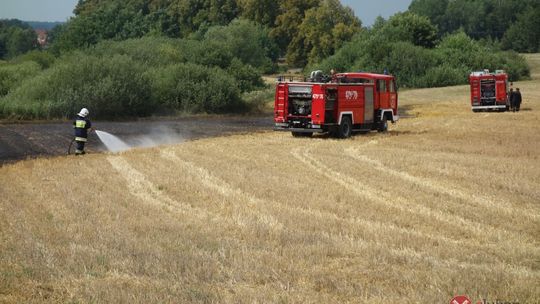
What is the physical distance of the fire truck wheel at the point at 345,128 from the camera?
3019 centimetres

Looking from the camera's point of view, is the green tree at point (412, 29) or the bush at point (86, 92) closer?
the bush at point (86, 92)

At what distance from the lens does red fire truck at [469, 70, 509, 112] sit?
49.9 metres

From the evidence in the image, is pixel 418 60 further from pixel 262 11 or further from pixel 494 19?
pixel 494 19

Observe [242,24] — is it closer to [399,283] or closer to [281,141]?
[281,141]

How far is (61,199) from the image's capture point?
47.8ft

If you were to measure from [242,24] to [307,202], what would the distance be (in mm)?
81940

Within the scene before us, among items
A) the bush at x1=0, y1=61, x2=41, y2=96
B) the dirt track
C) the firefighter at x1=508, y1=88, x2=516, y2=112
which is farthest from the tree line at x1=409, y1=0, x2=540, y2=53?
the dirt track

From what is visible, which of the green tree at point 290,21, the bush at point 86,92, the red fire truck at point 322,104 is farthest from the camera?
the green tree at point 290,21

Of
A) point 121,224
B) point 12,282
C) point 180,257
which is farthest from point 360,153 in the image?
point 12,282

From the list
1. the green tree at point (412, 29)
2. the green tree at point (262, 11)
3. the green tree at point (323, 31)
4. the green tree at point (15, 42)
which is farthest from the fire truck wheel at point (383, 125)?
the green tree at point (15, 42)

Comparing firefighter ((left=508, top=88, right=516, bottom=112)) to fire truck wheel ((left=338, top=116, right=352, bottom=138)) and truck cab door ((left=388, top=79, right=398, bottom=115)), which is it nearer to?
truck cab door ((left=388, top=79, right=398, bottom=115))

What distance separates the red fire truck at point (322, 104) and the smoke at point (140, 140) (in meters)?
4.29

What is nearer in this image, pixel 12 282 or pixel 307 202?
pixel 12 282

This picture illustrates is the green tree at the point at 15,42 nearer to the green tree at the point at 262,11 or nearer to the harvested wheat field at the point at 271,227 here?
the green tree at the point at 262,11
